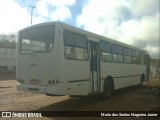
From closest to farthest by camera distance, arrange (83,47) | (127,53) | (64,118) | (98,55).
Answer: (64,118) < (83,47) < (98,55) < (127,53)

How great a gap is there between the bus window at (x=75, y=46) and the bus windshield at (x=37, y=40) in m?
0.63

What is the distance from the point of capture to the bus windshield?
10.4 metres

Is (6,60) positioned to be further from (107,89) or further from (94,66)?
(94,66)

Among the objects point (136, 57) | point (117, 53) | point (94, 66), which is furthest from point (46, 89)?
point (136, 57)

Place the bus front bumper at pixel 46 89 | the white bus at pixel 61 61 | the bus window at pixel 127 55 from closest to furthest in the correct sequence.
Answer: the bus front bumper at pixel 46 89 < the white bus at pixel 61 61 < the bus window at pixel 127 55

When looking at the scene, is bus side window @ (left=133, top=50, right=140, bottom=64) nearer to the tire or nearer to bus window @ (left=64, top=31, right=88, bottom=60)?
the tire

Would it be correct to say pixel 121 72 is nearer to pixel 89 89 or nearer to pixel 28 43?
pixel 89 89

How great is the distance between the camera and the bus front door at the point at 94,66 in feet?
41.0

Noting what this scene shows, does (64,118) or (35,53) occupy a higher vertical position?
(35,53)

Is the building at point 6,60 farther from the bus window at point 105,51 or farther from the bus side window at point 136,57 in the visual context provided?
the bus window at point 105,51

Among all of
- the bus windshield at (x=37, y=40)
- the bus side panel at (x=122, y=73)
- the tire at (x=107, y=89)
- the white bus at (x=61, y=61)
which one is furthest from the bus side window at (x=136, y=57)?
the bus windshield at (x=37, y=40)

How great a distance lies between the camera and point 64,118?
9.52 meters

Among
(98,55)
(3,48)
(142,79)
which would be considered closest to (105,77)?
(98,55)

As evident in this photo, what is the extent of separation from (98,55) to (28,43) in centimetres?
380
